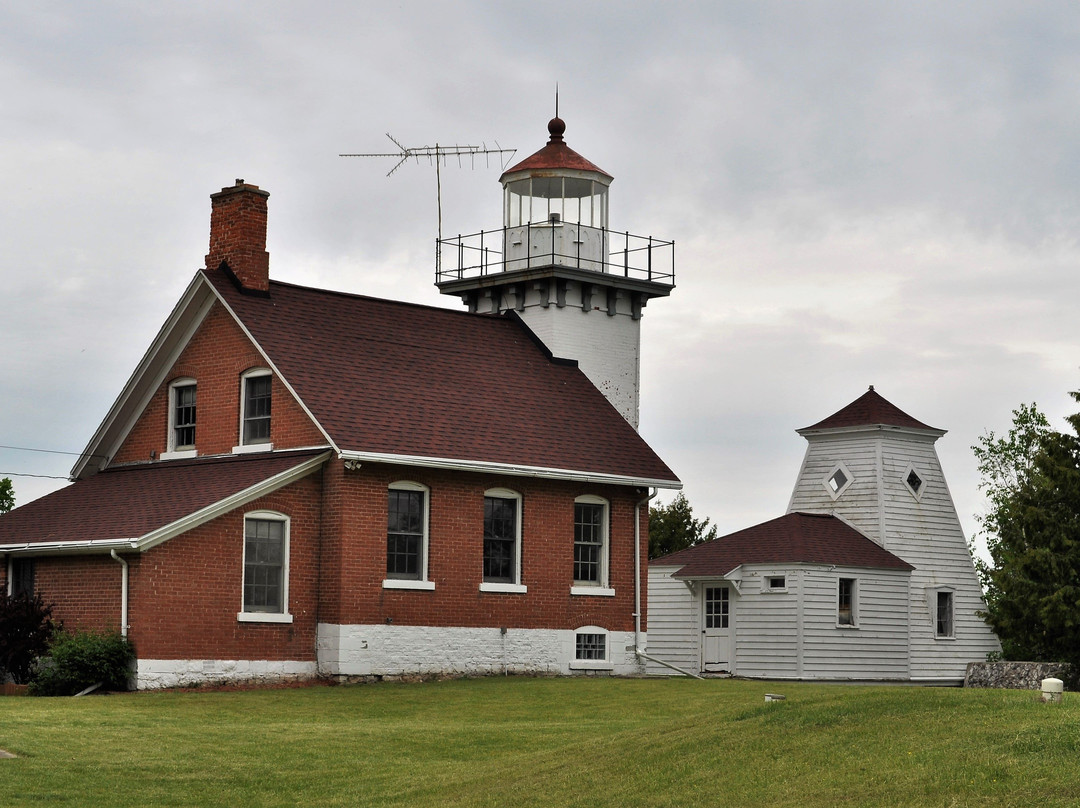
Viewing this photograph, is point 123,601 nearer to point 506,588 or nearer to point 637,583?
point 506,588

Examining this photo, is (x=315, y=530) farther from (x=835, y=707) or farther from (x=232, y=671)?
(x=835, y=707)

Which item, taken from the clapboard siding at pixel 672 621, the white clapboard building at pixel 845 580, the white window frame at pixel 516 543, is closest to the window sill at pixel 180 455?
the white window frame at pixel 516 543

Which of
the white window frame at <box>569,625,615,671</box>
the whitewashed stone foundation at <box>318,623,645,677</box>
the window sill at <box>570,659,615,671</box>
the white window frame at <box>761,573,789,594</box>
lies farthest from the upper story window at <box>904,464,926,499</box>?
the window sill at <box>570,659,615,671</box>

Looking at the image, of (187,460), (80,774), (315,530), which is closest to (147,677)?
(315,530)

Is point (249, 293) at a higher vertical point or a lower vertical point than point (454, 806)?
higher

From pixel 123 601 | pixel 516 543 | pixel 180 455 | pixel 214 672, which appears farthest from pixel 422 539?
pixel 123 601

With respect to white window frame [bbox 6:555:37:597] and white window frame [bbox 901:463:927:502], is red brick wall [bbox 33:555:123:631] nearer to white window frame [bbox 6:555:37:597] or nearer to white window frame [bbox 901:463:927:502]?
white window frame [bbox 6:555:37:597]

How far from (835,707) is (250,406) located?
56.7ft

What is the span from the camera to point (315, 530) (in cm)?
2794

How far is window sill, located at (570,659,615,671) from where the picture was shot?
31.3m

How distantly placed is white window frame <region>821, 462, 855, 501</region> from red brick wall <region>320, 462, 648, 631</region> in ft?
32.0

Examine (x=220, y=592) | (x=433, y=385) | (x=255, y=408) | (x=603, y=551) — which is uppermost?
(x=433, y=385)

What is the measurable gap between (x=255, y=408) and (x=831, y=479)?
700 inches

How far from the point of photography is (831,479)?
4172 centimetres
